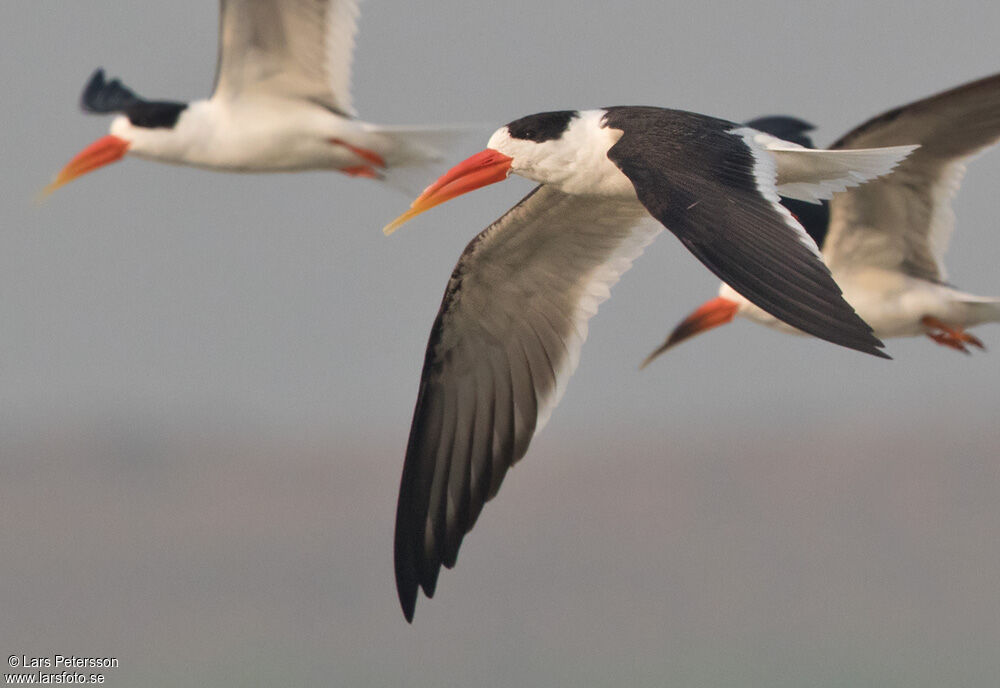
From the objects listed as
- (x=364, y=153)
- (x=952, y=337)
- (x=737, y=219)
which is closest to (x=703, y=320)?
(x=952, y=337)

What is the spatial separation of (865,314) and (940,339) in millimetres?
592

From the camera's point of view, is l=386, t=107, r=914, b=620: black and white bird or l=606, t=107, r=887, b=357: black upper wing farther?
l=386, t=107, r=914, b=620: black and white bird

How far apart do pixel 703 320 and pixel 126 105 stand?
4.48 m

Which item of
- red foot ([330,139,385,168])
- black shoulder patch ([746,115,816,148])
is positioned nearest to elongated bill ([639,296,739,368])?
black shoulder patch ([746,115,816,148])

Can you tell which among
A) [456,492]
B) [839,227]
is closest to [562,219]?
[456,492]

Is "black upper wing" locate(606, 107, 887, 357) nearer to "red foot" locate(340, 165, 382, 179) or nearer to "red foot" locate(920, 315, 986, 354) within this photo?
"red foot" locate(920, 315, 986, 354)

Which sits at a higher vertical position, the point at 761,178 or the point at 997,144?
the point at 997,144

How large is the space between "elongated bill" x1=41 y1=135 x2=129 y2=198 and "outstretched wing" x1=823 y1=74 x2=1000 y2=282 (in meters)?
5.06

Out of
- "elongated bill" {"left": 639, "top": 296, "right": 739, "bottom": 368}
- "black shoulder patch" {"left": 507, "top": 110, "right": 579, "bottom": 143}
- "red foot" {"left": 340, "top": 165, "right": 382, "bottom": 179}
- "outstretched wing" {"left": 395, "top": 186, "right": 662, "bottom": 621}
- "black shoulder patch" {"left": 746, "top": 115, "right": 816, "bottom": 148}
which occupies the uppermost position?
"red foot" {"left": 340, "top": 165, "right": 382, "bottom": 179}

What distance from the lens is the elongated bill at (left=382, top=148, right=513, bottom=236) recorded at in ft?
18.2

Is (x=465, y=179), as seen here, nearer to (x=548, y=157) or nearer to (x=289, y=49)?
(x=548, y=157)

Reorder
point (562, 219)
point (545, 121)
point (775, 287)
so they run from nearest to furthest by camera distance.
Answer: point (775, 287) → point (545, 121) → point (562, 219)

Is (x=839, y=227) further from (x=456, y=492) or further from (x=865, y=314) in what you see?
(x=456, y=492)

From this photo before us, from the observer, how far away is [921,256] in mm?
8391
